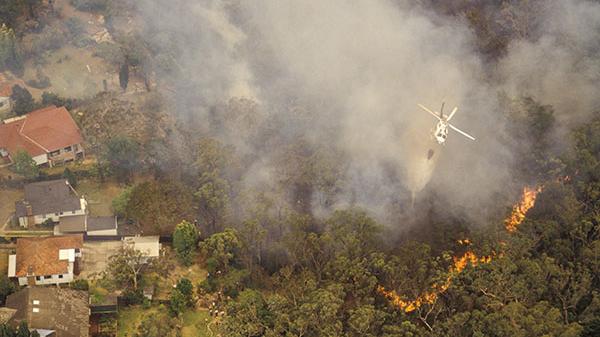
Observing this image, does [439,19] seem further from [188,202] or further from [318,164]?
[188,202]

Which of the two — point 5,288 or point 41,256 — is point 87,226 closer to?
point 41,256

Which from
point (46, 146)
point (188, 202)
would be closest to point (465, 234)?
point (188, 202)

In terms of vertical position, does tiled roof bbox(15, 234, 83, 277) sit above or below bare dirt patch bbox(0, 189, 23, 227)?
below

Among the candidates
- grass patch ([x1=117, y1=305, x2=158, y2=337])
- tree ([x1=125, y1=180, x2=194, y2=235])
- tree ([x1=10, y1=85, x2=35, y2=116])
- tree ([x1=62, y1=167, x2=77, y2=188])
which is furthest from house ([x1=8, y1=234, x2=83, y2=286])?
tree ([x1=10, y1=85, x2=35, y2=116])

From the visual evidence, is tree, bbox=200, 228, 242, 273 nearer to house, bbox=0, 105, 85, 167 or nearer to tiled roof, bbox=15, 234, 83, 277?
tiled roof, bbox=15, 234, 83, 277

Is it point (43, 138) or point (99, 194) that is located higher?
point (43, 138)

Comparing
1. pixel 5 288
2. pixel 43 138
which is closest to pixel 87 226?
pixel 5 288

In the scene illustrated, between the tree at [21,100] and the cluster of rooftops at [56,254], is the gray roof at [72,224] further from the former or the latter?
the tree at [21,100]
